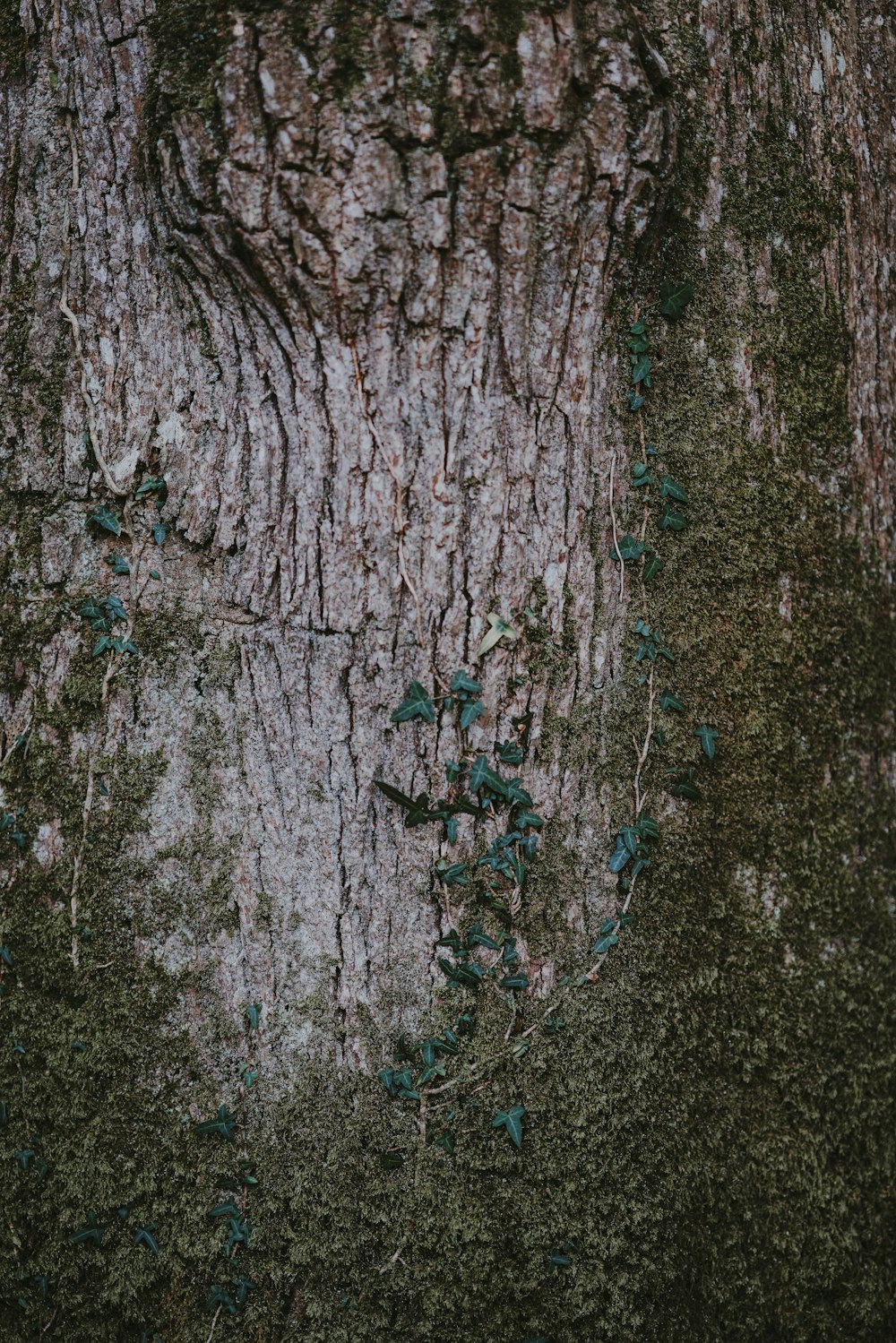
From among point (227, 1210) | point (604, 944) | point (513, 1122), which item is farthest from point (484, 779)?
point (227, 1210)

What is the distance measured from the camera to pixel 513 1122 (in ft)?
6.07

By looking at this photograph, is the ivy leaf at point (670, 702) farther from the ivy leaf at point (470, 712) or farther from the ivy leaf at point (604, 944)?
the ivy leaf at point (604, 944)

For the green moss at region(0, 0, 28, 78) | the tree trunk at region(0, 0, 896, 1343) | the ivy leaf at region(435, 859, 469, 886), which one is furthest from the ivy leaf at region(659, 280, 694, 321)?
the green moss at region(0, 0, 28, 78)

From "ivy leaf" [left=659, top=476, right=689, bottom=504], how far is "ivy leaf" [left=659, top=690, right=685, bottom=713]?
1.56ft

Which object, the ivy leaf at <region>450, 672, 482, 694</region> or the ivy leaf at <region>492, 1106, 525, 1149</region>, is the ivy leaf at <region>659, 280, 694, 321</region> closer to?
the ivy leaf at <region>450, 672, 482, 694</region>

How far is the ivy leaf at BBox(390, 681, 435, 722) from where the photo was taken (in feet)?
6.03

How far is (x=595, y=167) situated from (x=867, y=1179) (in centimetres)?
240

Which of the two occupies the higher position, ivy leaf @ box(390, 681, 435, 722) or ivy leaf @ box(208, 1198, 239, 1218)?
ivy leaf @ box(390, 681, 435, 722)

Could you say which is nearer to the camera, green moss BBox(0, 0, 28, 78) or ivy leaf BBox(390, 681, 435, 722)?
ivy leaf BBox(390, 681, 435, 722)

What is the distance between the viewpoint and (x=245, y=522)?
1896 millimetres

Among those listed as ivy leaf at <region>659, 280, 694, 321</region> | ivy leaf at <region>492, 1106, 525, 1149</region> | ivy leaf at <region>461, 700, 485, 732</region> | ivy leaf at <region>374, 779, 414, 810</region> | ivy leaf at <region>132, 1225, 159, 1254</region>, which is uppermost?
ivy leaf at <region>659, 280, 694, 321</region>

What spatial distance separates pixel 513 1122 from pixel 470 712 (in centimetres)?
94

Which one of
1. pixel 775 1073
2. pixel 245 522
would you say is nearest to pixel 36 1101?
pixel 245 522

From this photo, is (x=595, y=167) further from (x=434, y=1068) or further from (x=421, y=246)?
(x=434, y=1068)
